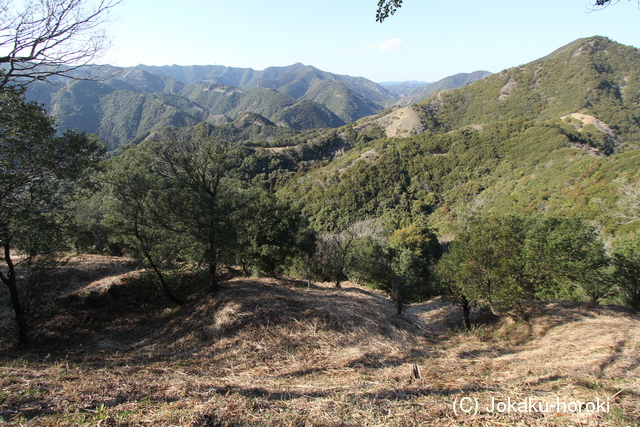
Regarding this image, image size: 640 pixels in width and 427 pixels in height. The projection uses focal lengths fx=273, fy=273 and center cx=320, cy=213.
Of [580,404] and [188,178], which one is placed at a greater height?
[188,178]

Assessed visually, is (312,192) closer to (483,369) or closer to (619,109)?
(483,369)

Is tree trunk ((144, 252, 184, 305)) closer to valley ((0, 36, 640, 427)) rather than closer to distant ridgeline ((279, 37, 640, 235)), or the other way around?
valley ((0, 36, 640, 427))

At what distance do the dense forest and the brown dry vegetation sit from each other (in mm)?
1251

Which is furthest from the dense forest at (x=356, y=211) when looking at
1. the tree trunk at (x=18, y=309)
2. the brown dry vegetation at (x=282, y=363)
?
the brown dry vegetation at (x=282, y=363)

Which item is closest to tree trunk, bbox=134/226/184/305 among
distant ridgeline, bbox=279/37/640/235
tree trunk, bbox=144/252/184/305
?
tree trunk, bbox=144/252/184/305

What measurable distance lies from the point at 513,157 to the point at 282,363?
80283mm

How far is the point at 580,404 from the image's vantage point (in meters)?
3.61

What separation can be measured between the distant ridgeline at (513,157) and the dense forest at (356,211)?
0.46 meters

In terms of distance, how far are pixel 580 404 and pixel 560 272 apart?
775 centimetres

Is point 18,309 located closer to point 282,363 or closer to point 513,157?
point 282,363

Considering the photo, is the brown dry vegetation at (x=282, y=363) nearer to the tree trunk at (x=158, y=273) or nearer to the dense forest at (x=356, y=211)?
the tree trunk at (x=158, y=273)

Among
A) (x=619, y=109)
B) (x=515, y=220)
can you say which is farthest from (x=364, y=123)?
(x=515, y=220)

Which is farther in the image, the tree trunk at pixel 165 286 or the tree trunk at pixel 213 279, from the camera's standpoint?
the tree trunk at pixel 213 279

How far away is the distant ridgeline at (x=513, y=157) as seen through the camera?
40938 millimetres
